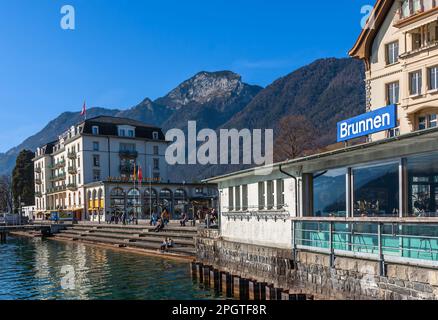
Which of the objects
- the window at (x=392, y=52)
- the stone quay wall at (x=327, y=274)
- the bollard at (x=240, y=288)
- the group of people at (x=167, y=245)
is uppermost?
the window at (x=392, y=52)

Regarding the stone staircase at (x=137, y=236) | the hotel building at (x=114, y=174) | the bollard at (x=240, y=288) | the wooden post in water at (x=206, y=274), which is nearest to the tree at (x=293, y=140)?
the hotel building at (x=114, y=174)

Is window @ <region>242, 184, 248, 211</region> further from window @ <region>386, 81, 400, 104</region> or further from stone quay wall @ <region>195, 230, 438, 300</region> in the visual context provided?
window @ <region>386, 81, 400, 104</region>

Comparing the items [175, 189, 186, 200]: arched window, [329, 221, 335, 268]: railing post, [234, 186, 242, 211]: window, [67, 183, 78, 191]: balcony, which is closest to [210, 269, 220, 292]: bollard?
[234, 186, 242, 211]: window

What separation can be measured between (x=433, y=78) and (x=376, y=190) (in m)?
22.3

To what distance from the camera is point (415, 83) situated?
38156 millimetres

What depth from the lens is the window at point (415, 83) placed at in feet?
124

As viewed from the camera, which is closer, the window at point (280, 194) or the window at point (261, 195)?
the window at point (280, 194)

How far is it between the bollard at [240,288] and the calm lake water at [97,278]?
106 centimetres

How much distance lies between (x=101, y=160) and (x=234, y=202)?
222ft

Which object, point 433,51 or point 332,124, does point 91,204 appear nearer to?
point 433,51

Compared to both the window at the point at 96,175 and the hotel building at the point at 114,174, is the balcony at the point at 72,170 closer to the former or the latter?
the hotel building at the point at 114,174

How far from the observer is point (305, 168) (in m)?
21.7

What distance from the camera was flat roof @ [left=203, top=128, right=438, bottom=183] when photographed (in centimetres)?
1508

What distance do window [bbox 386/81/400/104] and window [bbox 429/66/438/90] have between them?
139 inches
